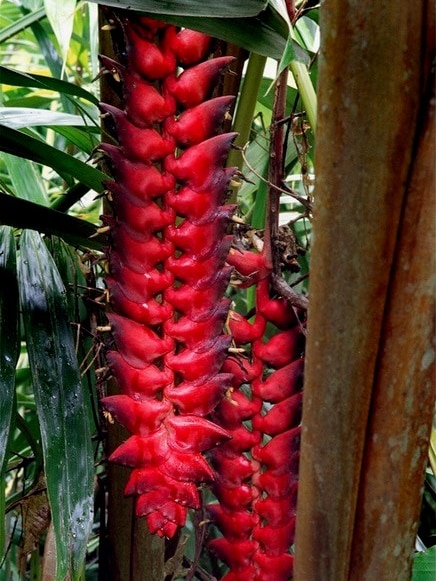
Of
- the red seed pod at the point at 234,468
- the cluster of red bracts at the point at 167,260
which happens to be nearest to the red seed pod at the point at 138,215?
the cluster of red bracts at the point at 167,260

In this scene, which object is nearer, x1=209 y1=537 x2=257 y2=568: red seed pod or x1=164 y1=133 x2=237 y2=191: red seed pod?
x1=164 y1=133 x2=237 y2=191: red seed pod

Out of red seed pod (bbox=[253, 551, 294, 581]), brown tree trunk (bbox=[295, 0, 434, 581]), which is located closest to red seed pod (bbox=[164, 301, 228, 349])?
brown tree trunk (bbox=[295, 0, 434, 581])

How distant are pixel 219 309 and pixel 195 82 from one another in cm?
15

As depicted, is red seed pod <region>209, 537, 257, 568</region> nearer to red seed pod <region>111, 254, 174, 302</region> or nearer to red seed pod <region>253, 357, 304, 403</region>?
red seed pod <region>253, 357, 304, 403</region>

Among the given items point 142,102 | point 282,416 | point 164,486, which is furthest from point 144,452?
point 142,102

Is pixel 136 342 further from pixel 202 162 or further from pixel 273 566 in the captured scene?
pixel 273 566

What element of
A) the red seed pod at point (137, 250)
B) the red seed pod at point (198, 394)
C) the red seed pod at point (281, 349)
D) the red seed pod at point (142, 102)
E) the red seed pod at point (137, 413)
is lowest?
the red seed pod at point (137, 413)

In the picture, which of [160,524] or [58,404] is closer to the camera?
[160,524]

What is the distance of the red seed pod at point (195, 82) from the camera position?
479mm

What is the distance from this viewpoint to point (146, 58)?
1.55 feet

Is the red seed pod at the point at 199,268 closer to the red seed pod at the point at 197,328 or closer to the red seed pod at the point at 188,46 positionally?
the red seed pod at the point at 197,328

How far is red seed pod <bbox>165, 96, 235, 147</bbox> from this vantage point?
1.58ft

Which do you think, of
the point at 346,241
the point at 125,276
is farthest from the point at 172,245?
the point at 346,241

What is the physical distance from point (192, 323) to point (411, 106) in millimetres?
210
